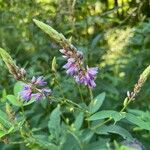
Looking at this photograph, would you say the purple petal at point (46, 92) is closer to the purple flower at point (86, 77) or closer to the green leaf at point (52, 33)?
the purple flower at point (86, 77)

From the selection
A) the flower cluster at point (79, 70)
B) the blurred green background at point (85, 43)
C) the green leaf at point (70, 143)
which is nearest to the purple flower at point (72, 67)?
the flower cluster at point (79, 70)

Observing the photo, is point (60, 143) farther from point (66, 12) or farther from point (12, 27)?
point (12, 27)

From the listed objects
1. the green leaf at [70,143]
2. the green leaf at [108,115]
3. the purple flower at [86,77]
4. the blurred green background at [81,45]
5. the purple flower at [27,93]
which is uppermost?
the purple flower at [86,77]

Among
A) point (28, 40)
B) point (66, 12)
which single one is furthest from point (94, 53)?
point (28, 40)

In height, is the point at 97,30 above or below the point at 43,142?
below

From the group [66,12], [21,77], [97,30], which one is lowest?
[97,30]

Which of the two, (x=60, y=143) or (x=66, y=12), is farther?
(x=66, y=12)

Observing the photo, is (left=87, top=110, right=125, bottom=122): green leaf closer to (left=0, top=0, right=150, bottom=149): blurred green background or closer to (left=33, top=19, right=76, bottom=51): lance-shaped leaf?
(left=33, top=19, right=76, bottom=51): lance-shaped leaf
